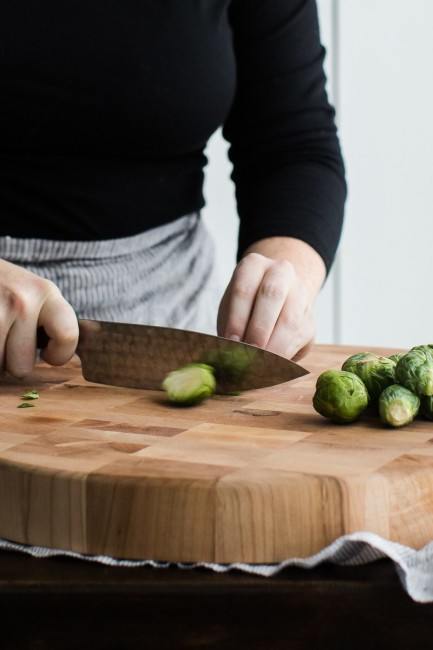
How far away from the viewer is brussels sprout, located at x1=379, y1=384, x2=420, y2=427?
113cm

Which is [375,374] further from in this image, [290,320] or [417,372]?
[290,320]

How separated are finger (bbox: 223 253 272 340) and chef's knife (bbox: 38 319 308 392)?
15 cm

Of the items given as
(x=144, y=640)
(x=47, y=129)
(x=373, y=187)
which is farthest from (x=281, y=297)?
(x=373, y=187)

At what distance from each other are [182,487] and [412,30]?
253cm

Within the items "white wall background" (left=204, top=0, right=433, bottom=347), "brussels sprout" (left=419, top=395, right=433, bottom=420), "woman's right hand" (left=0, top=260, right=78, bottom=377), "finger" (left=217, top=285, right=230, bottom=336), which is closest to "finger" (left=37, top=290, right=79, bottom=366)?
"woman's right hand" (left=0, top=260, right=78, bottom=377)

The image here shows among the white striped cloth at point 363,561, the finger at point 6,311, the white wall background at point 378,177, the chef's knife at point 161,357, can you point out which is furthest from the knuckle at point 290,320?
the white wall background at point 378,177

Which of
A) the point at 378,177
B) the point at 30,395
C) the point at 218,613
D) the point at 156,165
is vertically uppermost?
the point at 378,177

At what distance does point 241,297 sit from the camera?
4.83 ft

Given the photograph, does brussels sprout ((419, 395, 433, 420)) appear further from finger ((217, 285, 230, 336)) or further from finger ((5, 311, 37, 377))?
finger ((5, 311, 37, 377))

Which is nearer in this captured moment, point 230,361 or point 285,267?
point 230,361

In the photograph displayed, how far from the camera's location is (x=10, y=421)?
1184 mm

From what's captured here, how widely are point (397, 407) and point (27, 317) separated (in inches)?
19.5

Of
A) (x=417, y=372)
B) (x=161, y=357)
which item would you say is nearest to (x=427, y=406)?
(x=417, y=372)

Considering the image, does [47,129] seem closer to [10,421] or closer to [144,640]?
[10,421]
